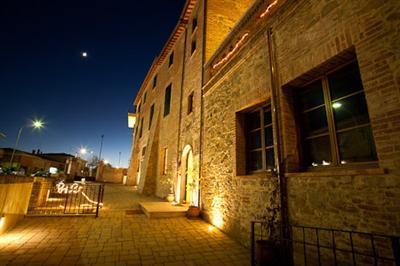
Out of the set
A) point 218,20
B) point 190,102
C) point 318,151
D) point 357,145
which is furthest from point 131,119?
point 357,145

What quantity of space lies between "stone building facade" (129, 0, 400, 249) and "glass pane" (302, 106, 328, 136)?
2 centimetres

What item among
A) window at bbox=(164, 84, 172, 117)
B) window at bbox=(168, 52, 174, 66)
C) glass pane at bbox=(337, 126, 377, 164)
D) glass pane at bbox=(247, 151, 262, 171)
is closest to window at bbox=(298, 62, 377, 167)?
glass pane at bbox=(337, 126, 377, 164)

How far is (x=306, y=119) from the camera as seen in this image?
3631 millimetres

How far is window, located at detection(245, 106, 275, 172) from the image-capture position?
4.38 metres

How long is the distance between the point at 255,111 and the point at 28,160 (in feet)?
79.8

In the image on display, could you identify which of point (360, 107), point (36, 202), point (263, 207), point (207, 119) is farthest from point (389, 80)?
point (36, 202)

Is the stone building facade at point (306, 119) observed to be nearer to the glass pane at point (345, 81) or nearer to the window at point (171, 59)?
the glass pane at point (345, 81)

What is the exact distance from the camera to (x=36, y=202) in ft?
23.1

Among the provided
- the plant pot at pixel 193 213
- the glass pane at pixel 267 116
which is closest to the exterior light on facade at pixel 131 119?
the plant pot at pixel 193 213

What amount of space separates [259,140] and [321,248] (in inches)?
98.5

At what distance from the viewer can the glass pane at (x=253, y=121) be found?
16.0 ft

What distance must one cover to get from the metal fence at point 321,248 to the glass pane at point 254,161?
1505 millimetres

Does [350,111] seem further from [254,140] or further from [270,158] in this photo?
[254,140]

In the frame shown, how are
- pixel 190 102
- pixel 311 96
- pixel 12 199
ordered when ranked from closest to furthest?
pixel 311 96, pixel 12 199, pixel 190 102
